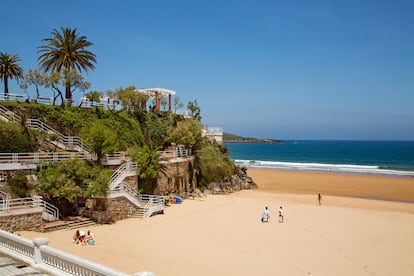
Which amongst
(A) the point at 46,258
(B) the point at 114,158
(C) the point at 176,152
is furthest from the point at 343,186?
(A) the point at 46,258

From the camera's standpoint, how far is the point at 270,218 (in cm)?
2741

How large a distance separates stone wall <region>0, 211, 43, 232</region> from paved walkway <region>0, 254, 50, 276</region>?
7498mm

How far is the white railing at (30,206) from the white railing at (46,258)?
6.37 metres

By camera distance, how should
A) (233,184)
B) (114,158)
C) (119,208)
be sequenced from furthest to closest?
(233,184), (114,158), (119,208)

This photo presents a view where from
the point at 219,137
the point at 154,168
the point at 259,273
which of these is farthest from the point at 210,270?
the point at 219,137

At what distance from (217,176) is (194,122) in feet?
22.4

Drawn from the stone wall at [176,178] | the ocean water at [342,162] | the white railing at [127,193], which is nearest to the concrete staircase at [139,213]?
the white railing at [127,193]

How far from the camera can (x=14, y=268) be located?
1084cm

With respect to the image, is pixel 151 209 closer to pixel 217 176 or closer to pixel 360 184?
pixel 217 176

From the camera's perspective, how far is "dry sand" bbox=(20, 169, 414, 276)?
16.2m

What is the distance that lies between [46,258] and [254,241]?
12.3 metres

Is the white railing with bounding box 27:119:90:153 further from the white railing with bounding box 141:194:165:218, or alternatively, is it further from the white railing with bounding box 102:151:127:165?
the white railing with bounding box 141:194:165:218

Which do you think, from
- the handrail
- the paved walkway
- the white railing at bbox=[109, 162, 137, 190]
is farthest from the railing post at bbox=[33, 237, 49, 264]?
the white railing at bbox=[109, 162, 137, 190]

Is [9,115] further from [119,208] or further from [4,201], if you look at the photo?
[119,208]
